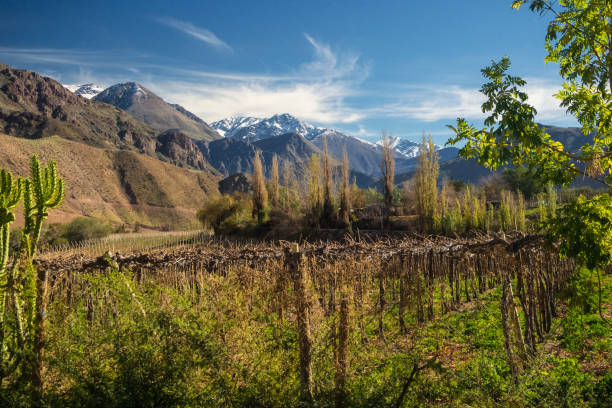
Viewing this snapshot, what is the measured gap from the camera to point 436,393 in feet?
12.9

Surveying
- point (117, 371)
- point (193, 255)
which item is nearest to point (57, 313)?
point (117, 371)

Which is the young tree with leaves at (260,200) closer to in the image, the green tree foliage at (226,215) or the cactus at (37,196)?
the green tree foliage at (226,215)

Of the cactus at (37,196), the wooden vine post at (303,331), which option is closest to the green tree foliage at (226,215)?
the cactus at (37,196)

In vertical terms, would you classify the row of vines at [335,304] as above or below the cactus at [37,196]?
below

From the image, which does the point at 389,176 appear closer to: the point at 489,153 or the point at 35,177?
the point at 489,153

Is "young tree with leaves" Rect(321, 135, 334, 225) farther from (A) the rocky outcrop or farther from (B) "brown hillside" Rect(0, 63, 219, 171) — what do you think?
(A) the rocky outcrop

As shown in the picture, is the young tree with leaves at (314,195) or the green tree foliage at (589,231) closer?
the green tree foliage at (589,231)

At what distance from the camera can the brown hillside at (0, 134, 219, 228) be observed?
2622 inches

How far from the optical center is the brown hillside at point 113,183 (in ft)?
219

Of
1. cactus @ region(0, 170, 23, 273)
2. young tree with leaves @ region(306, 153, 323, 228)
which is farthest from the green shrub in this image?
cactus @ region(0, 170, 23, 273)

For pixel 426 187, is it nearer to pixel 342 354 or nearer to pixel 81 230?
pixel 342 354

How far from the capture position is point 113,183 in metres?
81.8

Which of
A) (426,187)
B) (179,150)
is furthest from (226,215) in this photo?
(179,150)

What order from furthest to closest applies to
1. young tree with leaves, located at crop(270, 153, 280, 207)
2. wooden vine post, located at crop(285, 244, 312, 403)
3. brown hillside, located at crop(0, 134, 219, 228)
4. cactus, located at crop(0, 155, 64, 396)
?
brown hillside, located at crop(0, 134, 219, 228) → young tree with leaves, located at crop(270, 153, 280, 207) → cactus, located at crop(0, 155, 64, 396) → wooden vine post, located at crop(285, 244, 312, 403)
